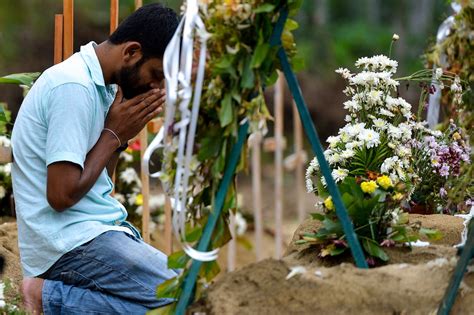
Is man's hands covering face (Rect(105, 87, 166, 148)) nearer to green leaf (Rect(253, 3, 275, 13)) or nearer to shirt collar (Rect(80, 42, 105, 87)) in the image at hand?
shirt collar (Rect(80, 42, 105, 87))

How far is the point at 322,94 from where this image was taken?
1470 cm

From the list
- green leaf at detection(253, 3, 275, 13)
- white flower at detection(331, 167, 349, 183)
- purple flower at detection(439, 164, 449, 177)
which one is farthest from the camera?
purple flower at detection(439, 164, 449, 177)

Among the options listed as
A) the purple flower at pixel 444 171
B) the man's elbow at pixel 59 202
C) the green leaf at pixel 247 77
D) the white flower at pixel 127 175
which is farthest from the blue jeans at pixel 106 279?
the white flower at pixel 127 175

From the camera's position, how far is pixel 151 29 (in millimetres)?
3508

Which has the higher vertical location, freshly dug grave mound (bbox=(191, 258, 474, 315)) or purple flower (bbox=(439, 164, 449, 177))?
purple flower (bbox=(439, 164, 449, 177))

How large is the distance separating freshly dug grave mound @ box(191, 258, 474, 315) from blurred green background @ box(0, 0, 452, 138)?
8.69 meters

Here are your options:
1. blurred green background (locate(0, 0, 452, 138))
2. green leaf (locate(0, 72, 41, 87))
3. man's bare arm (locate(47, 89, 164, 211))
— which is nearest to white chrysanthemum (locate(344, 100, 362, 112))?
man's bare arm (locate(47, 89, 164, 211))

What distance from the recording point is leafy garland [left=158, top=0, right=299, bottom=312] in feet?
9.17

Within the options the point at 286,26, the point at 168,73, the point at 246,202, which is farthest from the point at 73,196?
the point at 246,202

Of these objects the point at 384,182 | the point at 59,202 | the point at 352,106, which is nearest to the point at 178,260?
the point at 59,202

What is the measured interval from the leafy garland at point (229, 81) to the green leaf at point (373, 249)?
0.57 metres

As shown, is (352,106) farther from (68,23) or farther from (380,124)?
(68,23)

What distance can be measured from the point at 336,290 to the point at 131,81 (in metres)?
1.26

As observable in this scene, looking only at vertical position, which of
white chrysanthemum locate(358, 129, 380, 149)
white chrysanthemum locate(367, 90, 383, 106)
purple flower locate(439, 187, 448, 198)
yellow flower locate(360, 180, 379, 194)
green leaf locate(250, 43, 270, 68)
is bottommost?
purple flower locate(439, 187, 448, 198)
